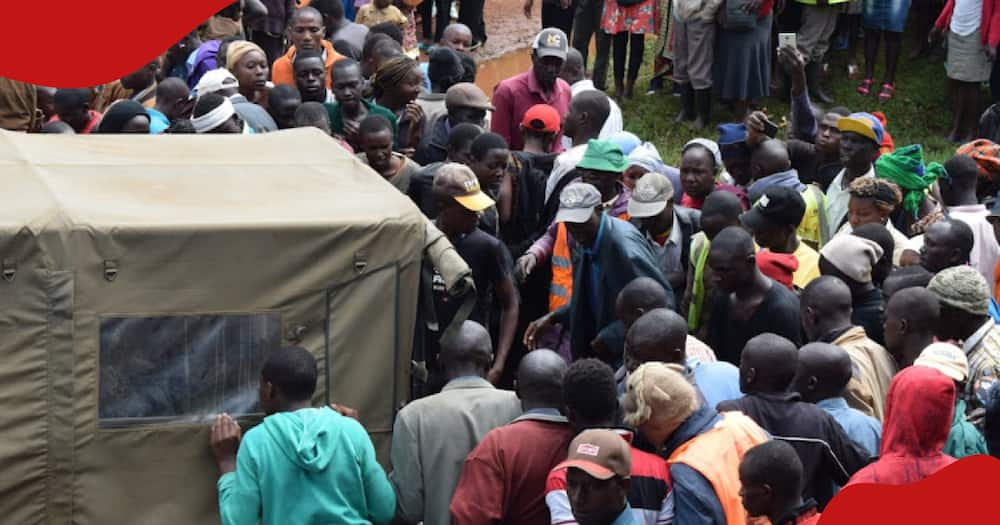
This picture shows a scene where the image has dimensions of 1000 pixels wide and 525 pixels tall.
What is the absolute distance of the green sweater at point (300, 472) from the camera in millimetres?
5789

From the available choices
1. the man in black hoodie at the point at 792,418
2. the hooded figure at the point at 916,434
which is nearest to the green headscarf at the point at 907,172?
the man in black hoodie at the point at 792,418

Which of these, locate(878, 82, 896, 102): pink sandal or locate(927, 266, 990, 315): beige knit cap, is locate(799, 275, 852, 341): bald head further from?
locate(878, 82, 896, 102): pink sandal

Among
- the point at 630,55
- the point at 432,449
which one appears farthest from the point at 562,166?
the point at 630,55

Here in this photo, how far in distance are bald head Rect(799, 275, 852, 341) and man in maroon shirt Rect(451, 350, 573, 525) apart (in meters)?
1.63

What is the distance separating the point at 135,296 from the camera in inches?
242

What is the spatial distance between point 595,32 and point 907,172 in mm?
6430

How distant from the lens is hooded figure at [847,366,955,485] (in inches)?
230

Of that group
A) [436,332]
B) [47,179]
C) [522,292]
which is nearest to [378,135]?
[522,292]

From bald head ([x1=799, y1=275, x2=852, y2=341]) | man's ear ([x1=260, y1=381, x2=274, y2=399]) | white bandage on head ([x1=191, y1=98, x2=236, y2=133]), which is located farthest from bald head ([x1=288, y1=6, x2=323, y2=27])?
man's ear ([x1=260, y1=381, x2=274, y2=399])

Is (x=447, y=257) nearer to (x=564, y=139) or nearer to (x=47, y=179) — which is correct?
(x=47, y=179)

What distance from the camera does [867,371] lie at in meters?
7.00

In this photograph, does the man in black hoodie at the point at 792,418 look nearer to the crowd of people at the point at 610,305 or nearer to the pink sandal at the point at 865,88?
the crowd of people at the point at 610,305

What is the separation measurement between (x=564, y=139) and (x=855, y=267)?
3979 millimetres

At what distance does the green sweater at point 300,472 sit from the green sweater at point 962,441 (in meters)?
2.41
